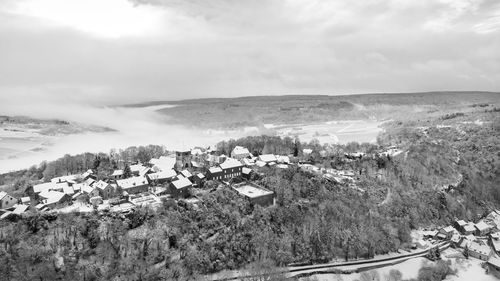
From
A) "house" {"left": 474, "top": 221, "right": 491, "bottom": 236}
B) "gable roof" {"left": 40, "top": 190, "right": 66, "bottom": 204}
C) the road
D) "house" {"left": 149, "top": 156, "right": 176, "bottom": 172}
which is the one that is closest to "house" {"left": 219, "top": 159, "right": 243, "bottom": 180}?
"house" {"left": 149, "top": 156, "right": 176, "bottom": 172}

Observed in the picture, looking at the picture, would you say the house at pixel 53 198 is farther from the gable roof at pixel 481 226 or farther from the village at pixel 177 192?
the gable roof at pixel 481 226

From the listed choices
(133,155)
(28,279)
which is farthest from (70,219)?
(133,155)

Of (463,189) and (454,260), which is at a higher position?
(463,189)

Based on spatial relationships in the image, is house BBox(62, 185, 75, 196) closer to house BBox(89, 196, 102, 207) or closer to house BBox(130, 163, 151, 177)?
house BBox(89, 196, 102, 207)

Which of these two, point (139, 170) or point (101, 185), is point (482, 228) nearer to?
point (139, 170)

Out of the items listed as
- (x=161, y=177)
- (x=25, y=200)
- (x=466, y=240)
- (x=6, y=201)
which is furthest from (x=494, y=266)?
(x=6, y=201)

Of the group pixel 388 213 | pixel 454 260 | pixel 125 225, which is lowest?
pixel 454 260

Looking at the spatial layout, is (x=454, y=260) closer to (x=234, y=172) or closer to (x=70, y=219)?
(x=234, y=172)
